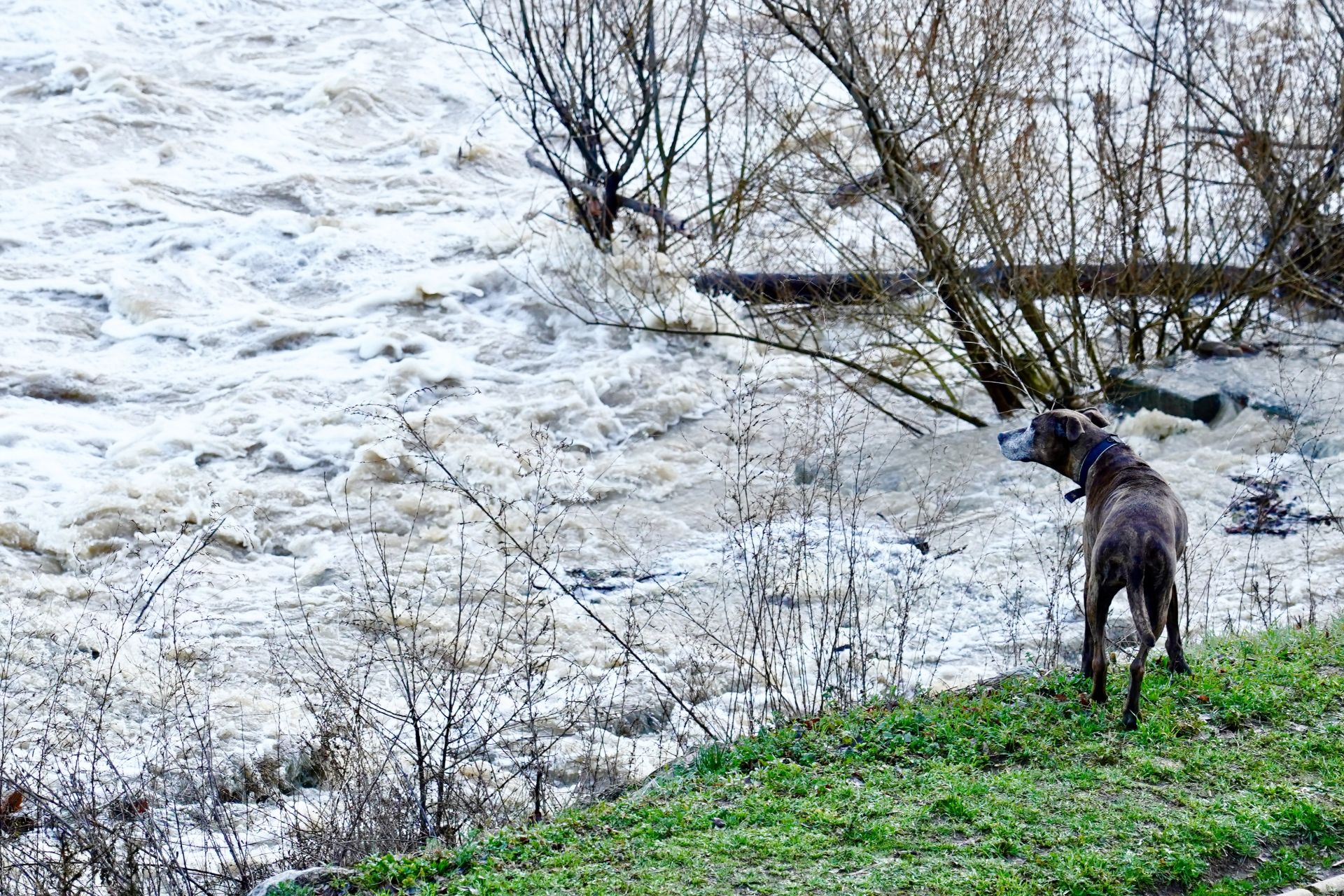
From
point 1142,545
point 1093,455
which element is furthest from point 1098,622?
point 1093,455

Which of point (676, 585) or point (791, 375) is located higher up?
point (791, 375)

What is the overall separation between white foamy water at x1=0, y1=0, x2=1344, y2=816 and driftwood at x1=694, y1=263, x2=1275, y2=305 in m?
0.78

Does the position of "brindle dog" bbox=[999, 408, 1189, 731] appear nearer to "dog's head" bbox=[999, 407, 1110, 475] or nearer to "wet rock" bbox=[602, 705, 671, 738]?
"dog's head" bbox=[999, 407, 1110, 475]

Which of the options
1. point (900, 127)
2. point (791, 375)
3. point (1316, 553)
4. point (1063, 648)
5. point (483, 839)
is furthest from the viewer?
point (791, 375)

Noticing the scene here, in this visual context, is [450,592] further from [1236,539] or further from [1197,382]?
[1197,382]

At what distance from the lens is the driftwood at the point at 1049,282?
10742mm

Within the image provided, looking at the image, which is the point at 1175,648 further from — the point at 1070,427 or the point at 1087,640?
the point at 1070,427

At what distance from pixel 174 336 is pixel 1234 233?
1039cm

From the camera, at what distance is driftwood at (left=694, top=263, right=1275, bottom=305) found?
10742mm

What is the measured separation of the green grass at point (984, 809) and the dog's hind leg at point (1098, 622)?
98mm

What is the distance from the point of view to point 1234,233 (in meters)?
11.8

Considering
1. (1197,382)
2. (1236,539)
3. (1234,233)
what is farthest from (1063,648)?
(1234,233)

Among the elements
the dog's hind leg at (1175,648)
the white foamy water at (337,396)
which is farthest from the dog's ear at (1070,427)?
the white foamy water at (337,396)

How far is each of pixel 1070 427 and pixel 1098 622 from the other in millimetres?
956
